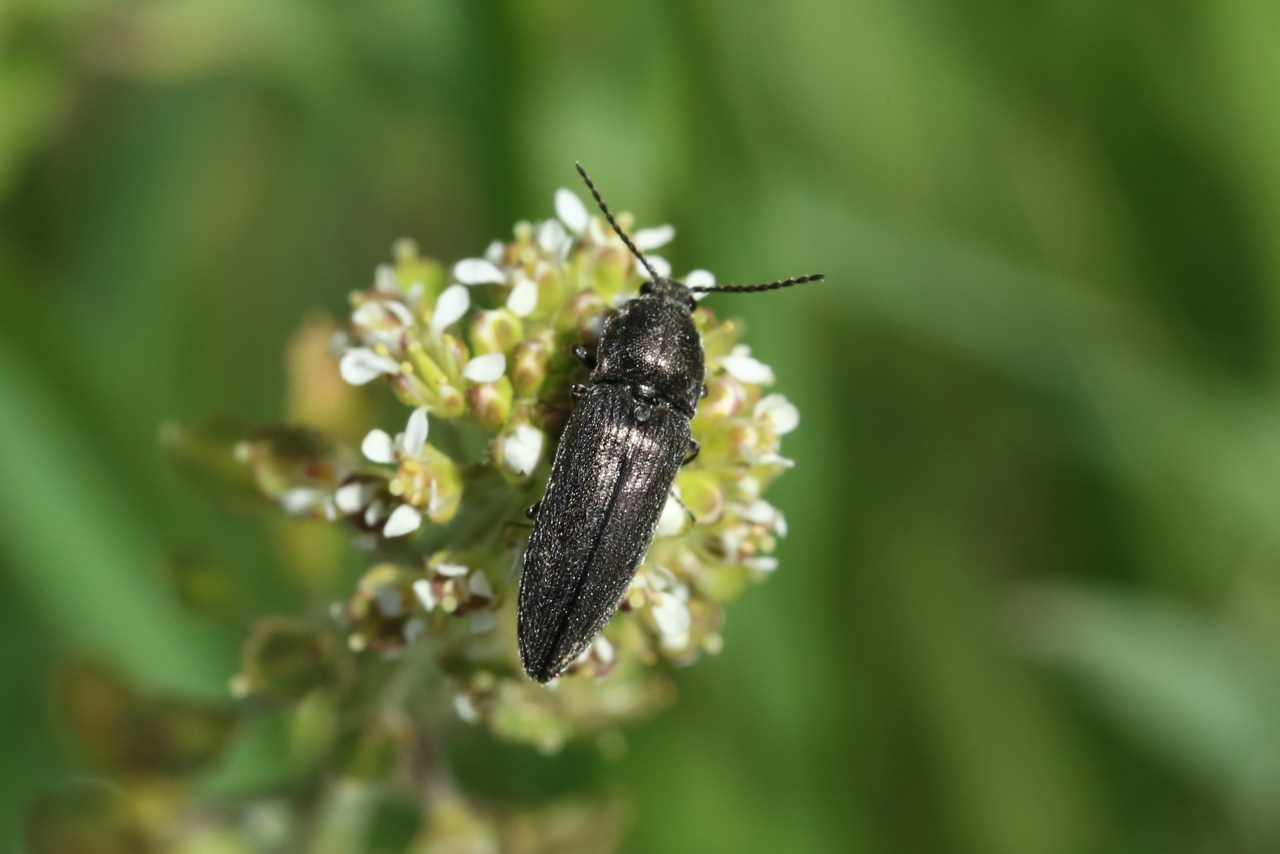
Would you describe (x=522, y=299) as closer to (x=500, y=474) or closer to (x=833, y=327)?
(x=500, y=474)

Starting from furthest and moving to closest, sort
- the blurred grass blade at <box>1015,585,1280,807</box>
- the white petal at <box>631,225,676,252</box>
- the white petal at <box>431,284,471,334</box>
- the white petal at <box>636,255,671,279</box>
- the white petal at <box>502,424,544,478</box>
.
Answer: the blurred grass blade at <box>1015,585,1280,807</box>
the white petal at <box>636,255,671,279</box>
the white petal at <box>631,225,676,252</box>
the white petal at <box>431,284,471,334</box>
the white petal at <box>502,424,544,478</box>

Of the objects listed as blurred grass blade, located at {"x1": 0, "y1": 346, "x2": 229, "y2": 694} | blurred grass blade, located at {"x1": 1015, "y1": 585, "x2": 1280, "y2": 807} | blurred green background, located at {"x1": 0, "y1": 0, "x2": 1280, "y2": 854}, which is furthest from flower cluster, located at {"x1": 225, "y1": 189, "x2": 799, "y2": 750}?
blurred grass blade, located at {"x1": 1015, "y1": 585, "x2": 1280, "y2": 807}

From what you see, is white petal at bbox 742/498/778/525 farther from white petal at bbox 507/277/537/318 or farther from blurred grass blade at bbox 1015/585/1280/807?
blurred grass blade at bbox 1015/585/1280/807

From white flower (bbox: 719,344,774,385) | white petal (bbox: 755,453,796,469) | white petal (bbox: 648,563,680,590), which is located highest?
white flower (bbox: 719,344,774,385)

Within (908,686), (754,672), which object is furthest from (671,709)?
(908,686)

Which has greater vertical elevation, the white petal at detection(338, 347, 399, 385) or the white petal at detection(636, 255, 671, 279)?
the white petal at detection(338, 347, 399, 385)

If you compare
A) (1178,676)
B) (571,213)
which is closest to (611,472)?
(571,213)

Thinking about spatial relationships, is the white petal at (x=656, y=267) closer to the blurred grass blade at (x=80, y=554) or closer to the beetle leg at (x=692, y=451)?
the beetle leg at (x=692, y=451)
